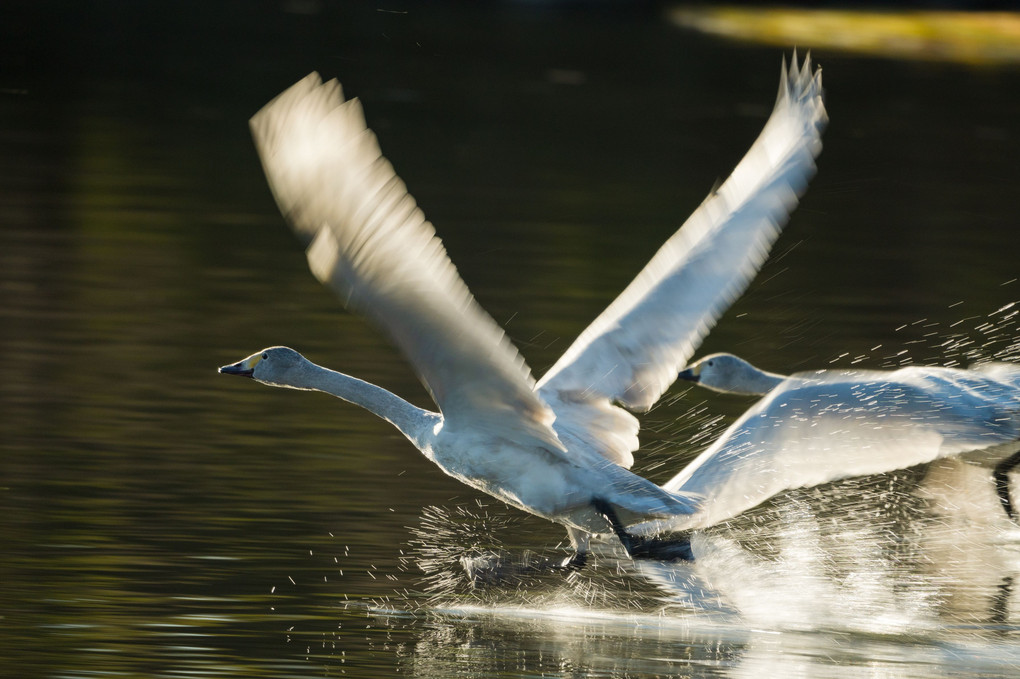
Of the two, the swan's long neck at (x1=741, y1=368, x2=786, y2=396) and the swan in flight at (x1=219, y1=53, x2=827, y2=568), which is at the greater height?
the swan's long neck at (x1=741, y1=368, x2=786, y2=396)

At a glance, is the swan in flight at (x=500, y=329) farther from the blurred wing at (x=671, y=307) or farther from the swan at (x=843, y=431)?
the swan at (x=843, y=431)

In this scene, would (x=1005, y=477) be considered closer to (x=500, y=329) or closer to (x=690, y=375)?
(x=690, y=375)

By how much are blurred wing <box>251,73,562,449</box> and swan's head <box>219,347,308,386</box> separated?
→ 1755 mm

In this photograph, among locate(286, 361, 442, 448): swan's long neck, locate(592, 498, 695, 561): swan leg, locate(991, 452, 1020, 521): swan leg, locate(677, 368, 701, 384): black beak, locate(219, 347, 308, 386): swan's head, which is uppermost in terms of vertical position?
locate(677, 368, 701, 384): black beak

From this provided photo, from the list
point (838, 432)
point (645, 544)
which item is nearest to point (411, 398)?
point (838, 432)

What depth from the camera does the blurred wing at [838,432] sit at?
9.48 m

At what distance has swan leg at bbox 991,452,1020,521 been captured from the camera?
11.7 m

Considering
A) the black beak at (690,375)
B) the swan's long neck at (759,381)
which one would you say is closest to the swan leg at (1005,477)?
the swan's long neck at (759,381)

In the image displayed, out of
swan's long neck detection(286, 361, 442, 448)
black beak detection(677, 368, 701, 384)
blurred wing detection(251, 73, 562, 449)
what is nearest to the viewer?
blurred wing detection(251, 73, 562, 449)

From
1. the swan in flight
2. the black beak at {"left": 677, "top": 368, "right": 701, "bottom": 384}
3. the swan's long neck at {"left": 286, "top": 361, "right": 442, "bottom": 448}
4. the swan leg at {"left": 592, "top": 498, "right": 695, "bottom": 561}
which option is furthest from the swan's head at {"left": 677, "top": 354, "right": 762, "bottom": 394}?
the swan's long neck at {"left": 286, "top": 361, "right": 442, "bottom": 448}

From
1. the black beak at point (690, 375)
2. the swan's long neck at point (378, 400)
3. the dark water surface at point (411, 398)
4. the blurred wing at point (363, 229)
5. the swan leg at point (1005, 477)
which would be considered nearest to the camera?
the blurred wing at point (363, 229)

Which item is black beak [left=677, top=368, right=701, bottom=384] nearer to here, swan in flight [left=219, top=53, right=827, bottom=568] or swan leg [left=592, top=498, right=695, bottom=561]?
swan in flight [left=219, top=53, right=827, bottom=568]

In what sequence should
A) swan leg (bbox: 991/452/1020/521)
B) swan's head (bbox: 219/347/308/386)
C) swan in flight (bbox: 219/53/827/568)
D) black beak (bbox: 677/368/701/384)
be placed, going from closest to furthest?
1. swan in flight (bbox: 219/53/827/568)
2. swan's head (bbox: 219/347/308/386)
3. swan leg (bbox: 991/452/1020/521)
4. black beak (bbox: 677/368/701/384)

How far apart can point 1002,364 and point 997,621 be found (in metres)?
2.55
